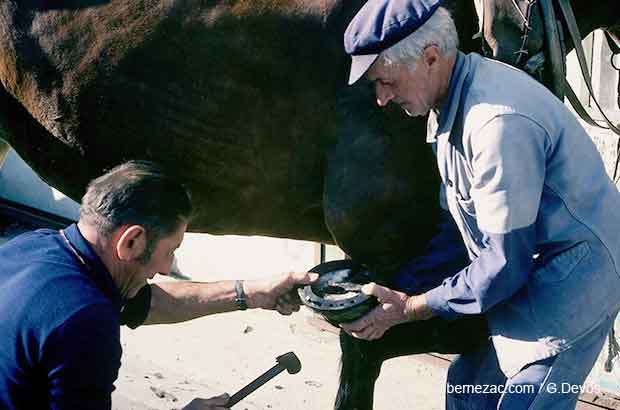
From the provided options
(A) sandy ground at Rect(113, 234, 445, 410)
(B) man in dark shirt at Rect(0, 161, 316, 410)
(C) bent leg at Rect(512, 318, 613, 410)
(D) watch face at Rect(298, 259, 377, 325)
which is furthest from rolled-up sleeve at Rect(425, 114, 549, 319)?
(A) sandy ground at Rect(113, 234, 445, 410)

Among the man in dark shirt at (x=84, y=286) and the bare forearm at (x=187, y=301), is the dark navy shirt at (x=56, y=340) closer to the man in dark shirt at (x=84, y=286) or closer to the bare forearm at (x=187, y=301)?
the man in dark shirt at (x=84, y=286)

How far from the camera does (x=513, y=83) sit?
218 centimetres

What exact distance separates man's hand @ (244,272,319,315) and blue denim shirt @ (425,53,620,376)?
19.2 inches

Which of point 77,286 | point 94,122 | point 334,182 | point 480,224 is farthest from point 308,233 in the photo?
point 77,286

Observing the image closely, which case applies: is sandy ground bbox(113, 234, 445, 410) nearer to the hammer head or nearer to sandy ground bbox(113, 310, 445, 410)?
sandy ground bbox(113, 310, 445, 410)

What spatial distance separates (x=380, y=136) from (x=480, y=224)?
0.70 m

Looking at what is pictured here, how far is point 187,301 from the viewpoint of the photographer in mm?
2666

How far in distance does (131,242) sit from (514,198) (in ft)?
2.84

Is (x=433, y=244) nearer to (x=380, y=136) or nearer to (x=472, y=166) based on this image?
(x=380, y=136)

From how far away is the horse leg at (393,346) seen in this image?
278cm

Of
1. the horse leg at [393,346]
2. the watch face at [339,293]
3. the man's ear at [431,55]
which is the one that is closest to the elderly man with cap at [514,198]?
the man's ear at [431,55]

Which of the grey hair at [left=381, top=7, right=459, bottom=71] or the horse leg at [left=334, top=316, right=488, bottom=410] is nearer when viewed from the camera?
the grey hair at [left=381, top=7, right=459, bottom=71]

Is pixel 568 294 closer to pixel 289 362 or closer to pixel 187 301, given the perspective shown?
pixel 289 362

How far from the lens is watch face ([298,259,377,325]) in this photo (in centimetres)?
255
